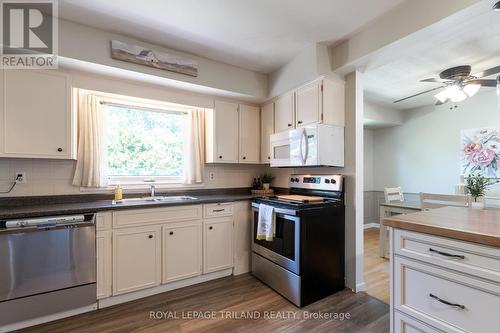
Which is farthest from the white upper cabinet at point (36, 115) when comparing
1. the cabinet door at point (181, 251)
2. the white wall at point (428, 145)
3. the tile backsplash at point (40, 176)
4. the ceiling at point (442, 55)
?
the white wall at point (428, 145)

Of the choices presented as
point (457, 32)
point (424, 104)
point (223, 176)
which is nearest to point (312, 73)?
point (457, 32)

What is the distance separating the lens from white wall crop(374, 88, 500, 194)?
3.81 metres

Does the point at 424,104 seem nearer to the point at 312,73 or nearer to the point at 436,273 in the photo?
the point at 312,73

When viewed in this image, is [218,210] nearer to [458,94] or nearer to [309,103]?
[309,103]

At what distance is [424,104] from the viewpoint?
4387mm

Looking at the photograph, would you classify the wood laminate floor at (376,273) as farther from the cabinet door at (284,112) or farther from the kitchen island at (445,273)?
the cabinet door at (284,112)

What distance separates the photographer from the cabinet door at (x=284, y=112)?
2914 millimetres

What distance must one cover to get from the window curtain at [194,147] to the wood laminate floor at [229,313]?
136 cm

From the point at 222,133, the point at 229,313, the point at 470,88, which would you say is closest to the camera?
the point at 229,313

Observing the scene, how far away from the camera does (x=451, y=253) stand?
114 cm

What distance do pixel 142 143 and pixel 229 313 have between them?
7.20 feet

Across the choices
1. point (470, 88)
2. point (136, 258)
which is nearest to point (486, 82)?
point (470, 88)

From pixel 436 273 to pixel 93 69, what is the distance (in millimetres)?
3092

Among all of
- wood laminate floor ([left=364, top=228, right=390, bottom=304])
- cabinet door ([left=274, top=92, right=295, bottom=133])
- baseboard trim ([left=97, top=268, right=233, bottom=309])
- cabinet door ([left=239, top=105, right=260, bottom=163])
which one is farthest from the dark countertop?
wood laminate floor ([left=364, top=228, right=390, bottom=304])
